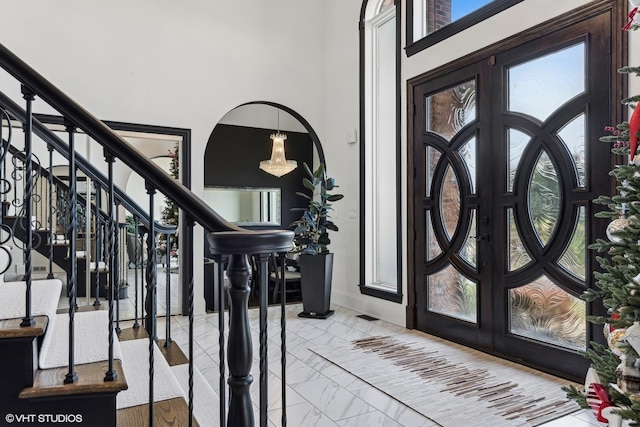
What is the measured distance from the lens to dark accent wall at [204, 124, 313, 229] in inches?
308

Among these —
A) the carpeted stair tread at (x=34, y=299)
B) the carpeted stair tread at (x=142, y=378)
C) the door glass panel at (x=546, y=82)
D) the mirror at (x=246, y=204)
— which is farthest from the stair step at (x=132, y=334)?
the mirror at (x=246, y=204)

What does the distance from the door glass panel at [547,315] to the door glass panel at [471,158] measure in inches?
36.7

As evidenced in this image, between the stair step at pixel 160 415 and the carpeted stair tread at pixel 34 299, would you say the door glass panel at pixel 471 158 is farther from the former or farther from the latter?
the carpeted stair tread at pixel 34 299

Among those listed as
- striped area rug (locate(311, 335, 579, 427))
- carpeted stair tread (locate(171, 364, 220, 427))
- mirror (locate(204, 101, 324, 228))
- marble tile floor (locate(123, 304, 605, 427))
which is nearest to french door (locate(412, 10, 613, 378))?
striped area rug (locate(311, 335, 579, 427))

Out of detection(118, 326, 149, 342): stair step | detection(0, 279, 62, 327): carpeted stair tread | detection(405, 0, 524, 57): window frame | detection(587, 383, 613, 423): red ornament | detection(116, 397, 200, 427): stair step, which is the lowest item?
detection(587, 383, 613, 423): red ornament

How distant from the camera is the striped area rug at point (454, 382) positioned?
2.44 meters

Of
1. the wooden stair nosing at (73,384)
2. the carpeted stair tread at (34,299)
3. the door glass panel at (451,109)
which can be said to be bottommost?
the wooden stair nosing at (73,384)

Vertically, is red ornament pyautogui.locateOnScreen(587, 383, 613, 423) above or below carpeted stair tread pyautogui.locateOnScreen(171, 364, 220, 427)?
above

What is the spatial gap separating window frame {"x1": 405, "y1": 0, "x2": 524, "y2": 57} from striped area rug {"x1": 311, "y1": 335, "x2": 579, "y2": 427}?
2739 millimetres

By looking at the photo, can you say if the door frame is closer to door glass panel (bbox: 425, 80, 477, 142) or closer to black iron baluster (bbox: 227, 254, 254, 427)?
door glass panel (bbox: 425, 80, 477, 142)

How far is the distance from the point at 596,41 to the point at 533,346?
2.11 m

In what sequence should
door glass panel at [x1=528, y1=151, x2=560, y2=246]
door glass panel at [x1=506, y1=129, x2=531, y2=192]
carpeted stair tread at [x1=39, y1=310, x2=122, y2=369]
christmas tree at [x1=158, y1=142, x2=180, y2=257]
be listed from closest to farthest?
carpeted stair tread at [x1=39, y1=310, x2=122, y2=369], door glass panel at [x1=528, y1=151, x2=560, y2=246], door glass panel at [x1=506, y1=129, x2=531, y2=192], christmas tree at [x1=158, y1=142, x2=180, y2=257]

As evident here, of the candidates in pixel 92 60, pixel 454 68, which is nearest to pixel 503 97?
pixel 454 68

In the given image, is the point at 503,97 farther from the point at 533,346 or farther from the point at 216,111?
the point at 216,111
